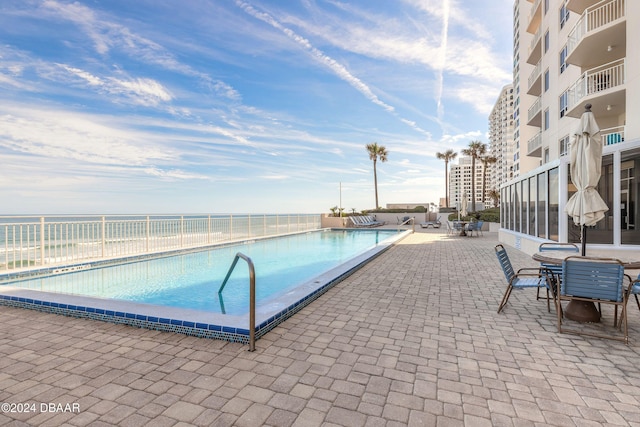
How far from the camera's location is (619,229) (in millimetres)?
6281

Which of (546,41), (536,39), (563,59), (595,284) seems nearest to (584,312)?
(595,284)

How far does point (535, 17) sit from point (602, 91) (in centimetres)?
1036

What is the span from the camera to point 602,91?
10.4 metres

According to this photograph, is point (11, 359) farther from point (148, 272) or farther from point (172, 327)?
point (148, 272)

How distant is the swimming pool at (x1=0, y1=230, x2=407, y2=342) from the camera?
10.8 ft

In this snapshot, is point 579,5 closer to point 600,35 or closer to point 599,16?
point 599,16

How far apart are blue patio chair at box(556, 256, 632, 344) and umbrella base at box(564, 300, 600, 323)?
18 cm

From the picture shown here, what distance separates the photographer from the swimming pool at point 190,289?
329 centimetres

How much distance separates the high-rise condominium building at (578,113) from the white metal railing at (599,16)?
0.03 metres

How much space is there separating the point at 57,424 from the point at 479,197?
11956 cm

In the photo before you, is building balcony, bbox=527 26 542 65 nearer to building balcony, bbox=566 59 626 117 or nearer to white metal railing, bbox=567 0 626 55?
white metal railing, bbox=567 0 626 55

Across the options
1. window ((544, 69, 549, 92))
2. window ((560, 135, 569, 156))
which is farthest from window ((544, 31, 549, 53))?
window ((560, 135, 569, 156))

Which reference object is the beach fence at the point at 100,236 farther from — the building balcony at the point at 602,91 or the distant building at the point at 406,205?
the distant building at the point at 406,205

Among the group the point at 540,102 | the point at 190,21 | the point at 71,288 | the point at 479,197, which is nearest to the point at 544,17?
the point at 540,102
